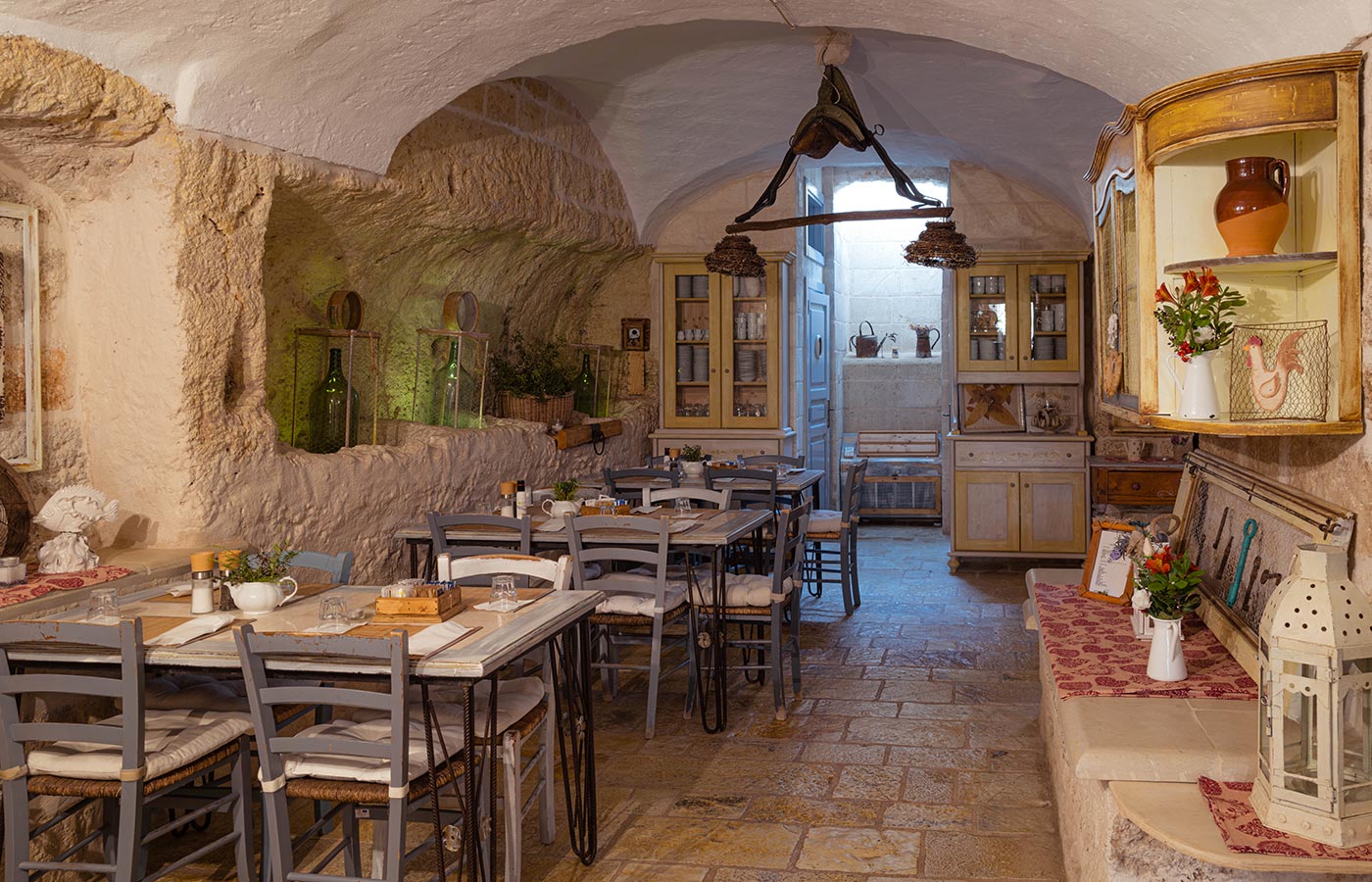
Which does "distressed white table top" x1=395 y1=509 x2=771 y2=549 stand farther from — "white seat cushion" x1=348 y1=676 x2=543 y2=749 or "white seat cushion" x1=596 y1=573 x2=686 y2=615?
"white seat cushion" x1=348 y1=676 x2=543 y2=749

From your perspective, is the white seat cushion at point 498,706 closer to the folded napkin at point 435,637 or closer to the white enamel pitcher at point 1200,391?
the folded napkin at point 435,637

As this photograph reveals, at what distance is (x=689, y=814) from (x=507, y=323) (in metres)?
4.36

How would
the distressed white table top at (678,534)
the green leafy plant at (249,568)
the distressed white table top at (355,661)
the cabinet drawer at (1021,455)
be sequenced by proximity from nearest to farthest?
1. the distressed white table top at (355,661)
2. the green leafy plant at (249,568)
3. the distressed white table top at (678,534)
4. the cabinet drawer at (1021,455)

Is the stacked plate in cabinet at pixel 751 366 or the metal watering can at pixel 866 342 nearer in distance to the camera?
the stacked plate in cabinet at pixel 751 366

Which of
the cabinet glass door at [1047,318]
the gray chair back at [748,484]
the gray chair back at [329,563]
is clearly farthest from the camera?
the cabinet glass door at [1047,318]

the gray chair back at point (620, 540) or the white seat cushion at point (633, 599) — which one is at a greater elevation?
the gray chair back at point (620, 540)

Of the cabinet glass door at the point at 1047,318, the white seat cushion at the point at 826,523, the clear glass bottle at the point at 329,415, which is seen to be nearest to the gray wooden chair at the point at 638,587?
the clear glass bottle at the point at 329,415

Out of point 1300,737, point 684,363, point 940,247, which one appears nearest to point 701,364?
point 684,363

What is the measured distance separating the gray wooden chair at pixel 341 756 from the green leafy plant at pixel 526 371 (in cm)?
430

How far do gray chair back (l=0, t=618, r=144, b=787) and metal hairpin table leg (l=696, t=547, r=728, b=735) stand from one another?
2.29 meters

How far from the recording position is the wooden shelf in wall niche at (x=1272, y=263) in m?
2.55

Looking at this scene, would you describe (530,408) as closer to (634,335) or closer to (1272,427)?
(634,335)

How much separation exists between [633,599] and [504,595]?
1.40 meters

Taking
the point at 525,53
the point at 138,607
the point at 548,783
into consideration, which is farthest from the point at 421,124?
the point at 548,783
